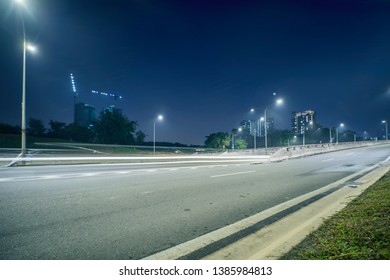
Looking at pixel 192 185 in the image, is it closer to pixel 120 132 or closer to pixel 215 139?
pixel 120 132

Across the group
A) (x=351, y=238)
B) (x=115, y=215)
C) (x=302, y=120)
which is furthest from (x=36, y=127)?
(x=302, y=120)

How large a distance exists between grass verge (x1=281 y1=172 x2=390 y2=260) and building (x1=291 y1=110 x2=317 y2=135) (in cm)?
14073

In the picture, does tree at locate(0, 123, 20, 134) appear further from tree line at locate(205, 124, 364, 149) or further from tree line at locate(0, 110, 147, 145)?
tree line at locate(205, 124, 364, 149)

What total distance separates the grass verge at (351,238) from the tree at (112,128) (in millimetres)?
65370

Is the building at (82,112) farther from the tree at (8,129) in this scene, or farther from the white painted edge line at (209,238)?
the white painted edge line at (209,238)

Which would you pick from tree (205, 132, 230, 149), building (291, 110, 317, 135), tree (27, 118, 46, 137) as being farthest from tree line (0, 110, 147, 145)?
building (291, 110, 317, 135)

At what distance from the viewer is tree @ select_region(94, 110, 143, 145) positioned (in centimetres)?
6425

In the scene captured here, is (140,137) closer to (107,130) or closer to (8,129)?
(107,130)

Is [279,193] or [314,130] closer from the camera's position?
[279,193]

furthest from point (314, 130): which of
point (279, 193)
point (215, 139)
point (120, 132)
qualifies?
point (279, 193)

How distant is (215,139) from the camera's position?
88062 mm
